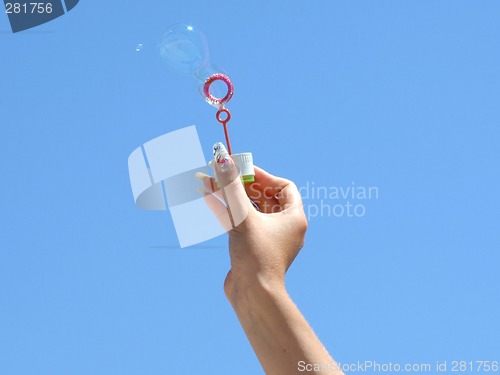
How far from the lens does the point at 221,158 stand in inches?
102

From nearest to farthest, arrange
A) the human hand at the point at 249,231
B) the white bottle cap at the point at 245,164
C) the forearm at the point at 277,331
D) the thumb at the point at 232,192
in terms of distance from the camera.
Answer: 1. the forearm at the point at 277,331
2. the human hand at the point at 249,231
3. the thumb at the point at 232,192
4. the white bottle cap at the point at 245,164

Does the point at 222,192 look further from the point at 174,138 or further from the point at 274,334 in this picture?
the point at 174,138

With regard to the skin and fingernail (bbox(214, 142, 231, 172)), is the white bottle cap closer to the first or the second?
the skin

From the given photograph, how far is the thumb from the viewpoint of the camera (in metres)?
2.45

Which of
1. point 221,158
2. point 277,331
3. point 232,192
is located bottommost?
point 277,331

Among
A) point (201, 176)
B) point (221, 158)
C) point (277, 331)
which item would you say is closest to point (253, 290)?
point (277, 331)

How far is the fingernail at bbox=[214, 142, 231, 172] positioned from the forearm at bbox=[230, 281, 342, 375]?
515 mm

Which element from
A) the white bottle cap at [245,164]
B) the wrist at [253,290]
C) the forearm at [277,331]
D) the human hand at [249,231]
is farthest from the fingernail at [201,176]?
the forearm at [277,331]

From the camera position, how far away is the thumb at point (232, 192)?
2.45 metres

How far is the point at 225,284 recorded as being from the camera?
2385 mm

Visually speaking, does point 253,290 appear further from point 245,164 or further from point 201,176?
point 245,164

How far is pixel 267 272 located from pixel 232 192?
0.37 metres

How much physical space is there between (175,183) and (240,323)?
1.27 meters

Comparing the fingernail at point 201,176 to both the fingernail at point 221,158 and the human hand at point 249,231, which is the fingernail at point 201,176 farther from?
the fingernail at point 221,158
